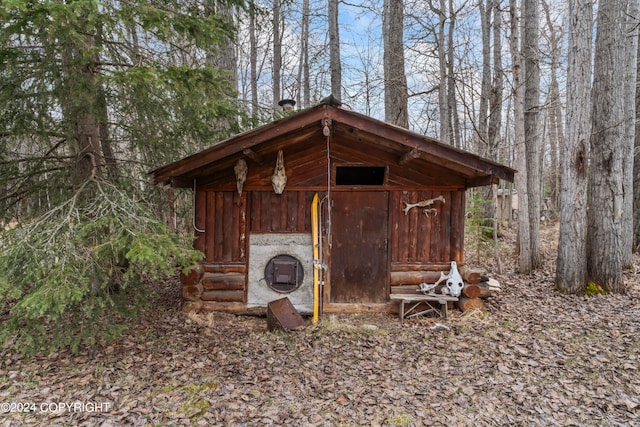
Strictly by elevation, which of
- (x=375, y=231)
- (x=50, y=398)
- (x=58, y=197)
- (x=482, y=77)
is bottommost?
(x=50, y=398)

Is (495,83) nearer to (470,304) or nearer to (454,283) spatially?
(454,283)

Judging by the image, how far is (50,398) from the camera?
349cm

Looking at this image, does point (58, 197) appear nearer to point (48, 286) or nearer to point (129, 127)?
point (129, 127)

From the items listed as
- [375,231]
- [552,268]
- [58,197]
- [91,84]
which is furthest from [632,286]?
[58,197]

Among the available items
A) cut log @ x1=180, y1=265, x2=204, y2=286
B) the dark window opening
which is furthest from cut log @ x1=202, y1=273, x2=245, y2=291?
the dark window opening

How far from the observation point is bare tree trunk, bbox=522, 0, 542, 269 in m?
8.47

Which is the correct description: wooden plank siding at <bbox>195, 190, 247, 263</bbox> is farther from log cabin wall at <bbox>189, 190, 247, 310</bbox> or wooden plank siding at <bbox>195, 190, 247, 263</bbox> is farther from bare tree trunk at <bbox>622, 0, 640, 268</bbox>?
bare tree trunk at <bbox>622, 0, 640, 268</bbox>

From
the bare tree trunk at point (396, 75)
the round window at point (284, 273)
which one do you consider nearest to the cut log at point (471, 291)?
the round window at point (284, 273)

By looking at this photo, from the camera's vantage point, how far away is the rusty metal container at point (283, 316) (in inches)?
208

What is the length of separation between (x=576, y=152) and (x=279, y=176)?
531 centimetres

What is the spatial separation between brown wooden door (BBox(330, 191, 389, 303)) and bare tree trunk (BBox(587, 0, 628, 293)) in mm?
3992

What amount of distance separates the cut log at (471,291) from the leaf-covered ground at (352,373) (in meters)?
0.36

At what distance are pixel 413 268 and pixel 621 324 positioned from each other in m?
3.02

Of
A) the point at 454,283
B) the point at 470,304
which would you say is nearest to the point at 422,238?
the point at 454,283
